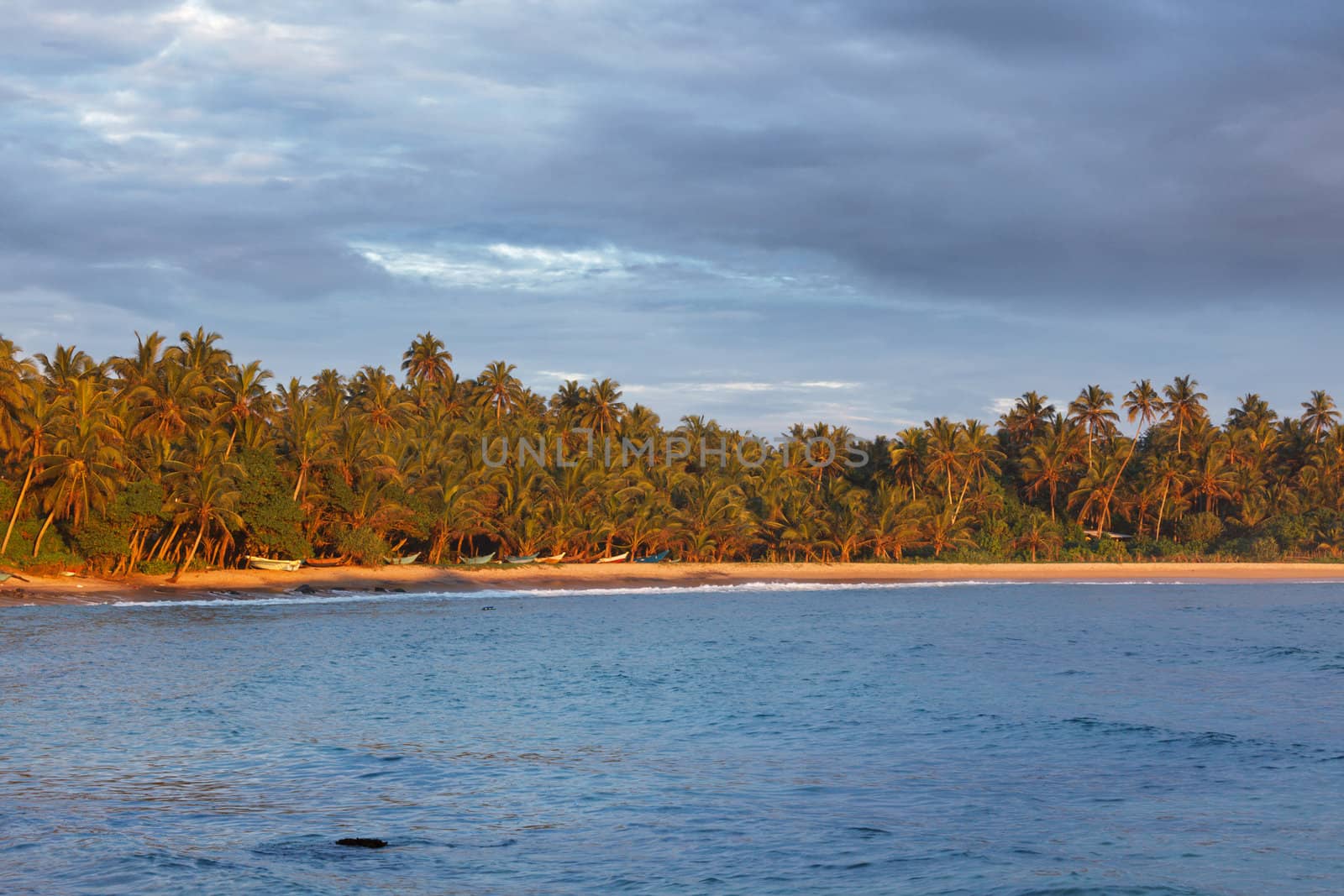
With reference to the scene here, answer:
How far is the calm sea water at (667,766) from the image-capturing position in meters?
11.8

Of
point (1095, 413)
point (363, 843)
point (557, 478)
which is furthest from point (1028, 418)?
point (363, 843)

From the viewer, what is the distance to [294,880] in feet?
36.8

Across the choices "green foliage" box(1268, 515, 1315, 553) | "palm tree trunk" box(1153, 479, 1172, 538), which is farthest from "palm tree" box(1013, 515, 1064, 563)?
"green foliage" box(1268, 515, 1315, 553)

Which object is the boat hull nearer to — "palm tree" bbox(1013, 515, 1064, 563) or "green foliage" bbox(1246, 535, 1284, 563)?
"palm tree" bbox(1013, 515, 1064, 563)

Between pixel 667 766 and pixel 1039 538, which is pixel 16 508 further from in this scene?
pixel 1039 538

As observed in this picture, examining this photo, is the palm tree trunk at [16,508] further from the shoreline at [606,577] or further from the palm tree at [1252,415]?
the palm tree at [1252,415]

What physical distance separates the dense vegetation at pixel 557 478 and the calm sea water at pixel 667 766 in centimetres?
1972

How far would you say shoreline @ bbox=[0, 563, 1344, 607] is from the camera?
5616cm

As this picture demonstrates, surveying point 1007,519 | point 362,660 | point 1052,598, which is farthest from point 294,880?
point 1007,519

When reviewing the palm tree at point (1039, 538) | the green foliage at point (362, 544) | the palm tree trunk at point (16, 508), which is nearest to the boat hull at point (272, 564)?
the green foliage at point (362, 544)

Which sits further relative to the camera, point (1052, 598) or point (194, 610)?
point (1052, 598)

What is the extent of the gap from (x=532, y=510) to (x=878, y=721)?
189 feet

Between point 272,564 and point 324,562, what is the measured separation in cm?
518

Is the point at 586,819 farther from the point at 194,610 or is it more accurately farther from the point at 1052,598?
the point at 1052,598
